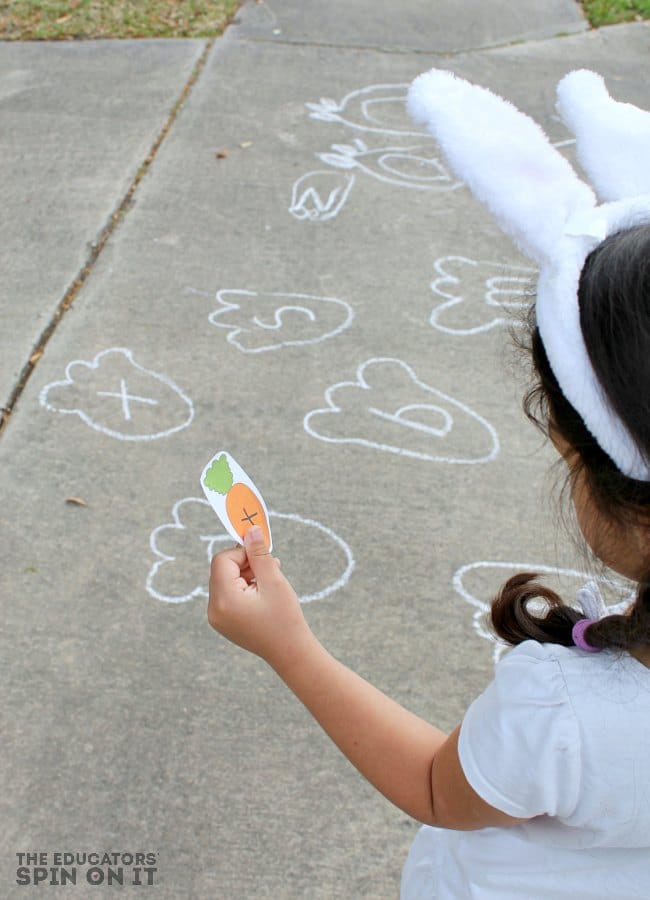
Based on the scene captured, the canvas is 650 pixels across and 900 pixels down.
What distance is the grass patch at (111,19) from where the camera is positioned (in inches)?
199

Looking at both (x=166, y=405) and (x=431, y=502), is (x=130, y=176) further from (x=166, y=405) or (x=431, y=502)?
(x=431, y=502)

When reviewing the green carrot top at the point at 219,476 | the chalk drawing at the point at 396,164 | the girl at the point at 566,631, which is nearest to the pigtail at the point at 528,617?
the girl at the point at 566,631

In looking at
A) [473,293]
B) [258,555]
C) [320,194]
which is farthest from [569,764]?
[320,194]

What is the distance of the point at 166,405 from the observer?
272 cm

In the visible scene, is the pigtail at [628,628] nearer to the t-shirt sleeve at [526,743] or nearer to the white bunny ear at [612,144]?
the t-shirt sleeve at [526,743]

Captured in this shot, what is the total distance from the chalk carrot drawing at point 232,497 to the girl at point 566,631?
0.84ft

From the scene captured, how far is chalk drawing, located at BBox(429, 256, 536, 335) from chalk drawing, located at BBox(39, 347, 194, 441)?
36.3 inches

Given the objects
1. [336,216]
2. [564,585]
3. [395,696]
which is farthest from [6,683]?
[336,216]

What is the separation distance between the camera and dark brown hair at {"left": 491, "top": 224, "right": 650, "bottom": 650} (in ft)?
2.74

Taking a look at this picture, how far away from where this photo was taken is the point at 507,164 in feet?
3.19

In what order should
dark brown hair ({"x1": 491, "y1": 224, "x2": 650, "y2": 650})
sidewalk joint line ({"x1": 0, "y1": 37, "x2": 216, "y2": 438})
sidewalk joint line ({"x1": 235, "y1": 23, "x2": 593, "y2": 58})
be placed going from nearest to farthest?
dark brown hair ({"x1": 491, "y1": 224, "x2": 650, "y2": 650}) → sidewalk joint line ({"x1": 0, "y1": 37, "x2": 216, "y2": 438}) → sidewalk joint line ({"x1": 235, "y1": 23, "x2": 593, "y2": 58})

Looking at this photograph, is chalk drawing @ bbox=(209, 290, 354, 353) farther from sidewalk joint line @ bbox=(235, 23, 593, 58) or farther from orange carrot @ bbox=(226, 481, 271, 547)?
sidewalk joint line @ bbox=(235, 23, 593, 58)

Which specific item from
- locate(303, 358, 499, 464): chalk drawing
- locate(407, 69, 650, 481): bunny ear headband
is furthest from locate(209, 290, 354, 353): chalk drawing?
locate(407, 69, 650, 481): bunny ear headband

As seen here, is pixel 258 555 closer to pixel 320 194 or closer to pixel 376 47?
pixel 320 194
